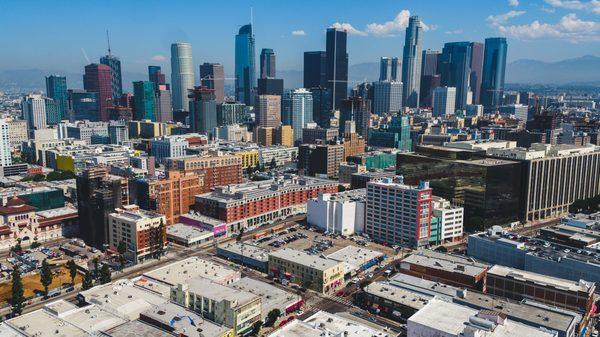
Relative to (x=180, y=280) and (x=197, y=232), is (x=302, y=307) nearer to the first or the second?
(x=180, y=280)

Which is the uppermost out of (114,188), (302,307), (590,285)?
(114,188)

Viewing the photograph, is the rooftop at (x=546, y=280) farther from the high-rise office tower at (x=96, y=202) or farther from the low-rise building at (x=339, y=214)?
the high-rise office tower at (x=96, y=202)

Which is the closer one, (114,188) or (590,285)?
(590,285)

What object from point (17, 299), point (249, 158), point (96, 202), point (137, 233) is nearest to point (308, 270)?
point (137, 233)

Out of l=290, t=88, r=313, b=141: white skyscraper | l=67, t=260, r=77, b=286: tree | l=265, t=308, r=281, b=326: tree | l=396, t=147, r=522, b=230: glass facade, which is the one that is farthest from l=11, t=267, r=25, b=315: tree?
l=290, t=88, r=313, b=141: white skyscraper

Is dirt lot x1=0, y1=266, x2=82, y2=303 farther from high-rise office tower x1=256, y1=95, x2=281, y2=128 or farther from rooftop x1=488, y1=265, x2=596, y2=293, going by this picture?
high-rise office tower x1=256, y1=95, x2=281, y2=128

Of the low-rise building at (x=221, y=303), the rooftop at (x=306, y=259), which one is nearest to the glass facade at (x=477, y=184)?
the rooftop at (x=306, y=259)

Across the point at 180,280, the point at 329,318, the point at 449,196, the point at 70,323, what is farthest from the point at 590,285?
the point at 70,323

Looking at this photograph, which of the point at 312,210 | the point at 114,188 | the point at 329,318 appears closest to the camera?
the point at 329,318
